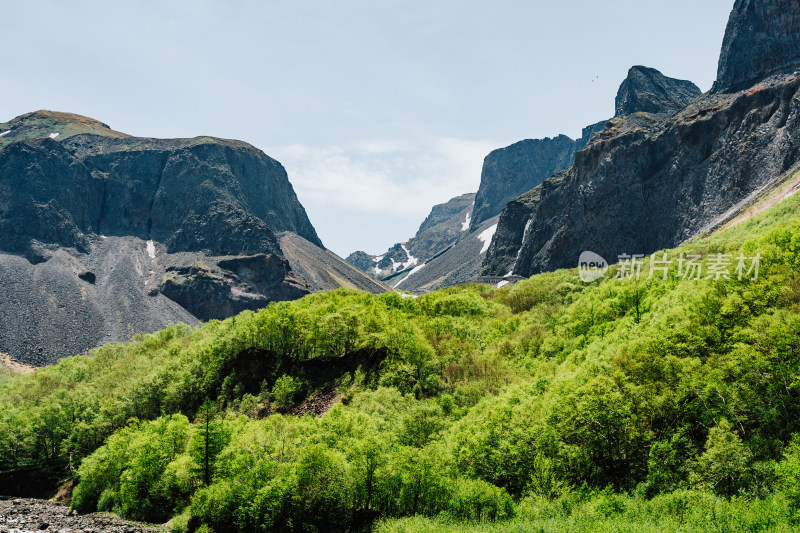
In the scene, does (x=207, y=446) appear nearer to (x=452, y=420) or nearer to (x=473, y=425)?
(x=452, y=420)

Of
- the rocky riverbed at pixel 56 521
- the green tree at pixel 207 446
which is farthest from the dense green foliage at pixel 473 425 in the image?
the rocky riverbed at pixel 56 521

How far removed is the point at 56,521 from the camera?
5688cm

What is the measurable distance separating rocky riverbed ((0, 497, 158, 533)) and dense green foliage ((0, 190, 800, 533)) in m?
3.14

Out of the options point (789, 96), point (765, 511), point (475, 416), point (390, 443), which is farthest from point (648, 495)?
point (789, 96)

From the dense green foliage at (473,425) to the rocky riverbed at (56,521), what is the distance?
124 inches

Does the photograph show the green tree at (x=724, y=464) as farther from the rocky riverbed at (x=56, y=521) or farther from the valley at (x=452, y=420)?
the rocky riverbed at (x=56, y=521)

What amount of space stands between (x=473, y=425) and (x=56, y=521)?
4742cm

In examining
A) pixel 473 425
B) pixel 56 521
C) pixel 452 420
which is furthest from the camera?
pixel 452 420

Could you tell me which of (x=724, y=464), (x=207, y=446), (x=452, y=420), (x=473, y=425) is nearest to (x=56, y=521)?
(x=207, y=446)

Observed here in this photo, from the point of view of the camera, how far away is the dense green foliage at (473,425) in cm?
3806

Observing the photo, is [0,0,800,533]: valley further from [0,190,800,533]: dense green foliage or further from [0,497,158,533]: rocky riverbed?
[0,497,158,533]: rocky riverbed

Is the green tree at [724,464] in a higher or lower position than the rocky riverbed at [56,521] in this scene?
higher

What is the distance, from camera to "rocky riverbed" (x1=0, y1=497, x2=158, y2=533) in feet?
169

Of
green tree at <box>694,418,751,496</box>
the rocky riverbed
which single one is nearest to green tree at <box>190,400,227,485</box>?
the rocky riverbed
